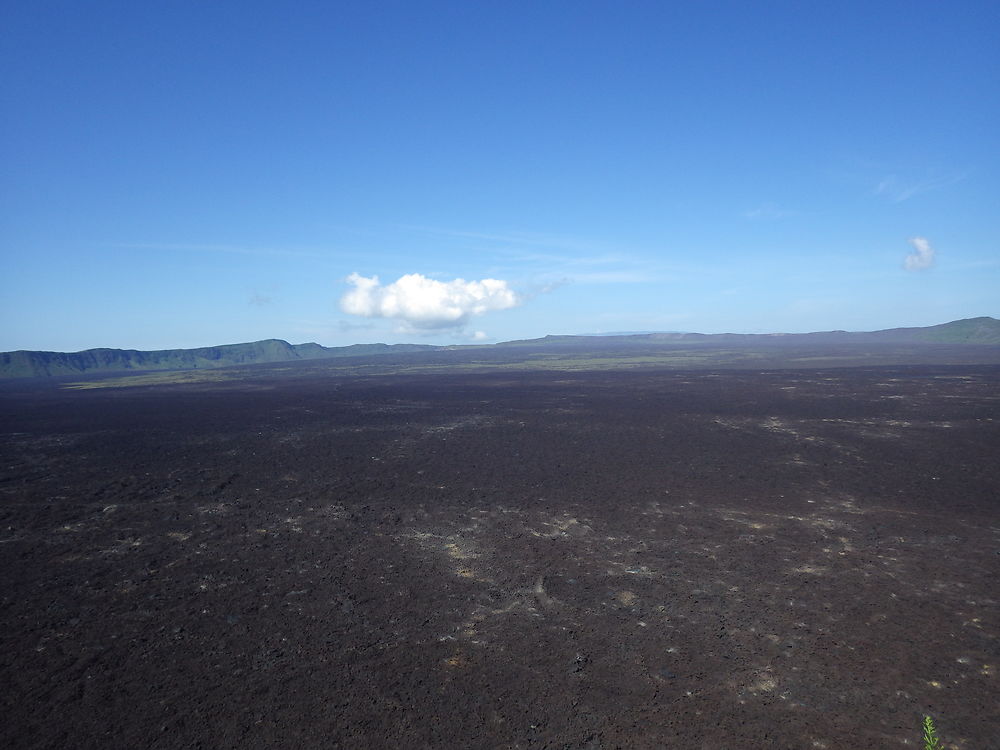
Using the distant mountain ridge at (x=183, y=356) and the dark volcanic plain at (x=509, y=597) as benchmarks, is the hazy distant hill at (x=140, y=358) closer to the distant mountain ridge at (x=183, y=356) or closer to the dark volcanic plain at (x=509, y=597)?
the distant mountain ridge at (x=183, y=356)

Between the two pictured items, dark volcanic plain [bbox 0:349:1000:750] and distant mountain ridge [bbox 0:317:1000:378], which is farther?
distant mountain ridge [bbox 0:317:1000:378]

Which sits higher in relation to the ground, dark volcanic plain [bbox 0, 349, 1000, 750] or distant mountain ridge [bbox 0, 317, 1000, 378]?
distant mountain ridge [bbox 0, 317, 1000, 378]

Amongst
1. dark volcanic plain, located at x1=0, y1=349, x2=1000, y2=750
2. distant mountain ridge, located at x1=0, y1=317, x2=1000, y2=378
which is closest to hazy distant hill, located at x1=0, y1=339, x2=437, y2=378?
distant mountain ridge, located at x1=0, y1=317, x2=1000, y2=378

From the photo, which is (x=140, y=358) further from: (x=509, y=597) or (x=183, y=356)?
(x=509, y=597)

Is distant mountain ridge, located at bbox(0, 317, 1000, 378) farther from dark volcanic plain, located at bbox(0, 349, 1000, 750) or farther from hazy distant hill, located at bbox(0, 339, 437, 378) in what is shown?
dark volcanic plain, located at bbox(0, 349, 1000, 750)

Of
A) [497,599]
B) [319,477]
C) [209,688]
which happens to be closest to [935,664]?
[497,599]

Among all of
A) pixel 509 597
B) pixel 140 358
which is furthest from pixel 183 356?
pixel 509 597
